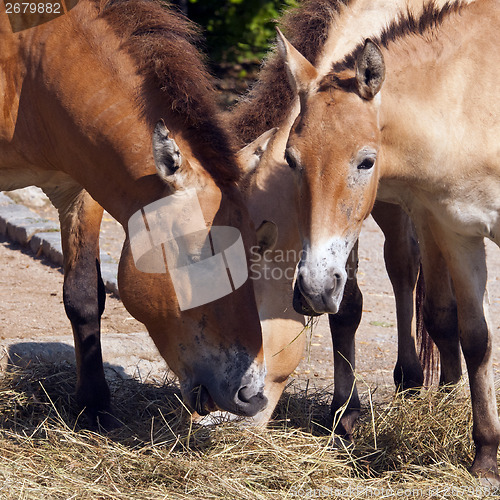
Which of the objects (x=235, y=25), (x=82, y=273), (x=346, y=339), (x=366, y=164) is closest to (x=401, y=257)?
(x=346, y=339)

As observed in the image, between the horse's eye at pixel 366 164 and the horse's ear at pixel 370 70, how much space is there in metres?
0.25

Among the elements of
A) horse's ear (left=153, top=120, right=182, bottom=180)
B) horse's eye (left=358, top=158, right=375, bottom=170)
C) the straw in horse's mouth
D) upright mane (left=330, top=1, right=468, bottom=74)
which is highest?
upright mane (left=330, top=1, right=468, bottom=74)

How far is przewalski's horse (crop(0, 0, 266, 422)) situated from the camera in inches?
119

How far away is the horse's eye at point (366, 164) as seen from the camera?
300 cm

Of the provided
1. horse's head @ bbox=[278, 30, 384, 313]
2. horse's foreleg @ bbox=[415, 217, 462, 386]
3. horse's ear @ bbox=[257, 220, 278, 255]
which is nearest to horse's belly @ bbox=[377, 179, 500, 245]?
horse's head @ bbox=[278, 30, 384, 313]

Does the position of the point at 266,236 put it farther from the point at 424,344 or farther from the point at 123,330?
the point at 123,330

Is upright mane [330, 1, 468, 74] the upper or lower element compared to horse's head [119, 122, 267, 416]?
upper

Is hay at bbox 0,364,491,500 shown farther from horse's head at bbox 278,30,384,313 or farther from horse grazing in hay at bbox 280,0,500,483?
horse's head at bbox 278,30,384,313

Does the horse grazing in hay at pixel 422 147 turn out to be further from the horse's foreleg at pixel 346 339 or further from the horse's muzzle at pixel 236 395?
the horse's foreleg at pixel 346 339

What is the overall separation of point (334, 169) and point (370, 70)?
1.28 feet

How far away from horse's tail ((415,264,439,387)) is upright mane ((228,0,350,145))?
51.7 inches

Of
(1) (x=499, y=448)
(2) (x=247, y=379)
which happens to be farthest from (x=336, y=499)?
(1) (x=499, y=448)

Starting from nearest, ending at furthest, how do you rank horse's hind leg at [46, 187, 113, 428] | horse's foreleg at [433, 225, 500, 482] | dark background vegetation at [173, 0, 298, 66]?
horse's foreleg at [433, 225, 500, 482] < horse's hind leg at [46, 187, 113, 428] < dark background vegetation at [173, 0, 298, 66]

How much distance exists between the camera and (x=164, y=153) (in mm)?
2885
